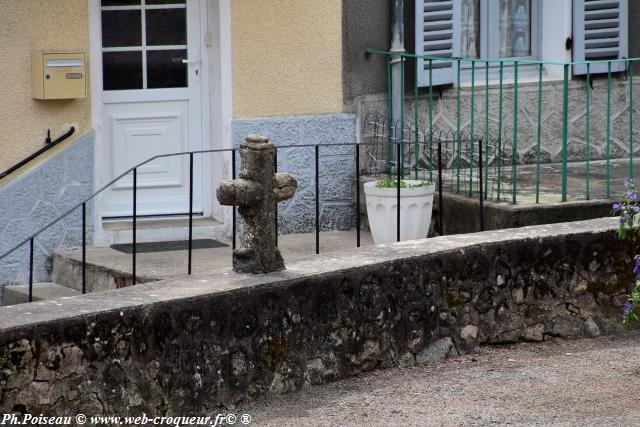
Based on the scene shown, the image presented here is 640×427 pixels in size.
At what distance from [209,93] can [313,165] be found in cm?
89

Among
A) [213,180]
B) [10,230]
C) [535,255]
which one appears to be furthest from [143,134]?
[535,255]

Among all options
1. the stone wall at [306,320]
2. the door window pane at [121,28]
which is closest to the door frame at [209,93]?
the door window pane at [121,28]

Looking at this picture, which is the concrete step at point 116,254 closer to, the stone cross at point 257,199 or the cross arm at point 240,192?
the stone cross at point 257,199

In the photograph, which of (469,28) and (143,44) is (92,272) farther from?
(469,28)

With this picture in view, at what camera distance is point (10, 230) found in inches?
331

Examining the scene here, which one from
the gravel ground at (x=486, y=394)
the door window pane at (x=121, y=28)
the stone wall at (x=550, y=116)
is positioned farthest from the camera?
the stone wall at (x=550, y=116)

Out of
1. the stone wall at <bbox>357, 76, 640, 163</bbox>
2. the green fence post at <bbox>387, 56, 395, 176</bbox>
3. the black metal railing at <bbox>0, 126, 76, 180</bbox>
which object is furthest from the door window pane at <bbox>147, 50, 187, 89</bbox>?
the stone wall at <bbox>357, 76, 640, 163</bbox>

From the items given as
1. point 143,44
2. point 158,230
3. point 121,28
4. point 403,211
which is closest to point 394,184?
point 403,211

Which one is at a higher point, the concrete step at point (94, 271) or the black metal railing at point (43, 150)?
the black metal railing at point (43, 150)

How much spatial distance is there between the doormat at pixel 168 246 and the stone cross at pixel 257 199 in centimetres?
265

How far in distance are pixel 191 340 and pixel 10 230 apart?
335 centimetres

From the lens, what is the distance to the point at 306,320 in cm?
588

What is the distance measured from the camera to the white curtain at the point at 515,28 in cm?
1017

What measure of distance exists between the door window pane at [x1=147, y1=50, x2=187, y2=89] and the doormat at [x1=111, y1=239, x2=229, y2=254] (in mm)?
1130
